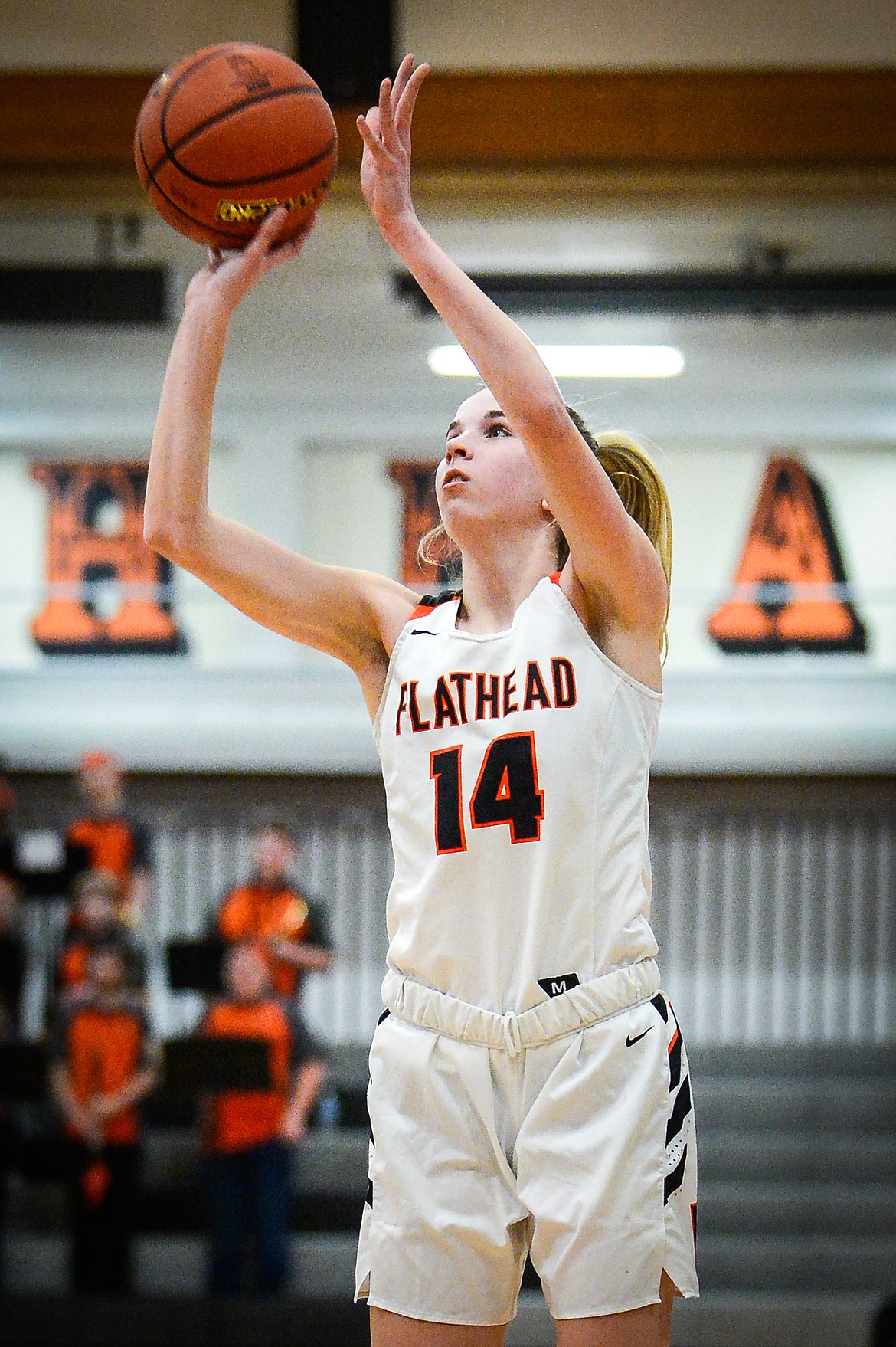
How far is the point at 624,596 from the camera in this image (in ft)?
6.48

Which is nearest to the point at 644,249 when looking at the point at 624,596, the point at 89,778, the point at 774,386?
the point at 774,386

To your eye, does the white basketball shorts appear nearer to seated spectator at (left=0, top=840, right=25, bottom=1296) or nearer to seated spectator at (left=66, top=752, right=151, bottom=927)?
seated spectator at (left=0, top=840, right=25, bottom=1296)

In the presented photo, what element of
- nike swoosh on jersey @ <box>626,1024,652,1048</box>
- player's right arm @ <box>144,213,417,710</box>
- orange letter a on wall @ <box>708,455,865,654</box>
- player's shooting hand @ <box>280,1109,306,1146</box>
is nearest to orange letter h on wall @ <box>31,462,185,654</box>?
orange letter a on wall @ <box>708,455,865,654</box>

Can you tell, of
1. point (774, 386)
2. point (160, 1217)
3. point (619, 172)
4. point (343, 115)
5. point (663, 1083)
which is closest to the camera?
point (663, 1083)

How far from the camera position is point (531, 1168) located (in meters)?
1.85

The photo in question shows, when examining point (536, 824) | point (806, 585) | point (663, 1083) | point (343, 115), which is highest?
point (343, 115)

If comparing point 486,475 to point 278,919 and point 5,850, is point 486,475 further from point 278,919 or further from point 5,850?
point 5,850

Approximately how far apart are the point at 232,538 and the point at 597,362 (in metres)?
6.22

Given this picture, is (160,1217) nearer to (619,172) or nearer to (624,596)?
(619,172)

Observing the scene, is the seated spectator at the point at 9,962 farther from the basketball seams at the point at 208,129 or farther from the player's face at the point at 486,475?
the player's face at the point at 486,475

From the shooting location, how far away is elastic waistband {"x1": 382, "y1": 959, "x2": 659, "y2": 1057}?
1873 mm

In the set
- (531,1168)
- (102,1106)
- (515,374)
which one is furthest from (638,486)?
(102,1106)

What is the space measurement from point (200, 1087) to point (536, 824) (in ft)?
12.4

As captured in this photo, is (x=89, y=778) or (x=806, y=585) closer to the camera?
(x=89, y=778)
